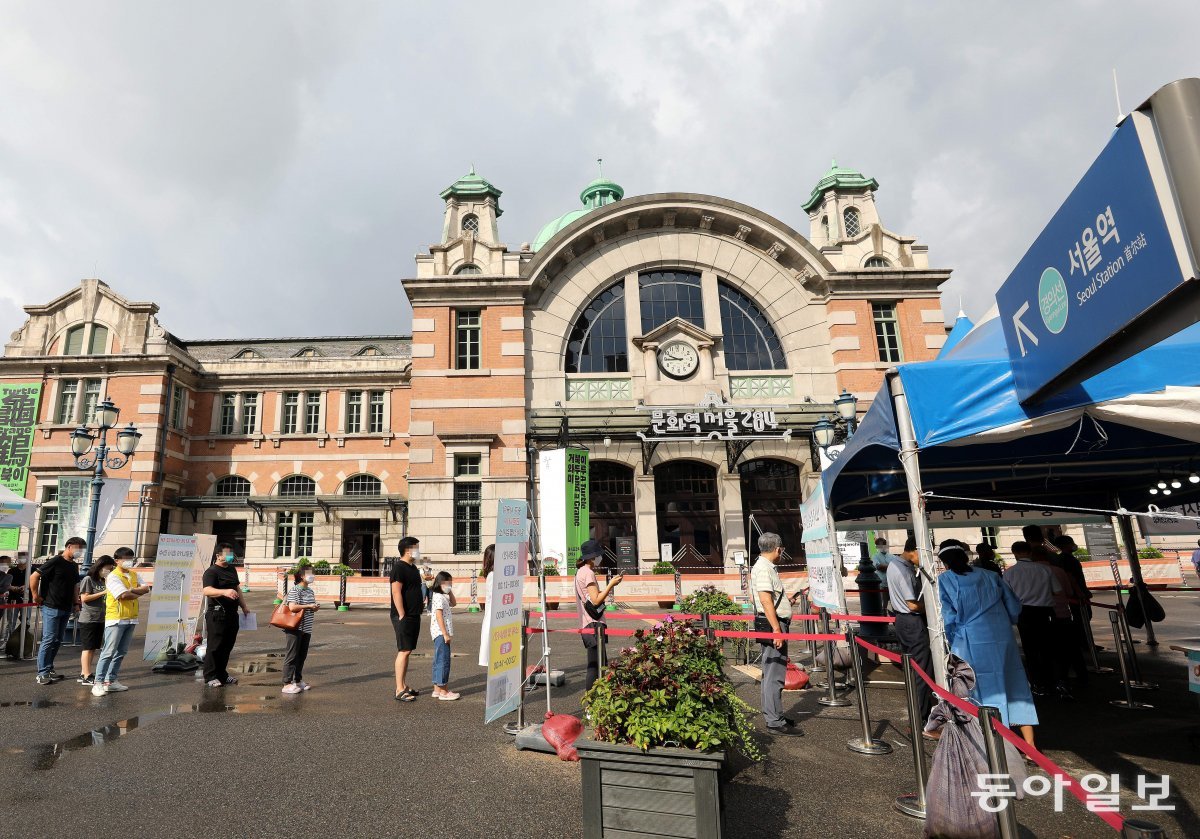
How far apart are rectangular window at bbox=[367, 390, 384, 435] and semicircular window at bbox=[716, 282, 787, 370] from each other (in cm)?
1784

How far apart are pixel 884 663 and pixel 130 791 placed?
1008 cm

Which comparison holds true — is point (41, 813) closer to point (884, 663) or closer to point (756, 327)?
point (884, 663)

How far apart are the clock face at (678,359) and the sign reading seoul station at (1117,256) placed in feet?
65.1

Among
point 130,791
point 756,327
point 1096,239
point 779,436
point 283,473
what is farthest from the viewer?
point 283,473

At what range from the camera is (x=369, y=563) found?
3106 centimetres

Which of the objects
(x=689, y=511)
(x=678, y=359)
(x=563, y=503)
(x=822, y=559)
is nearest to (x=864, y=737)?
(x=822, y=559)

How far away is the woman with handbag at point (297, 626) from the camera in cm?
839

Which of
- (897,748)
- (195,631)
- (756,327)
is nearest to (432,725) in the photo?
(897,748)

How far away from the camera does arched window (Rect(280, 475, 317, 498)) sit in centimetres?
3084

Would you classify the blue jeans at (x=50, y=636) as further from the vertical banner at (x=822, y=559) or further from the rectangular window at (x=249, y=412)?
the rectangular window at (x=249, y=412)

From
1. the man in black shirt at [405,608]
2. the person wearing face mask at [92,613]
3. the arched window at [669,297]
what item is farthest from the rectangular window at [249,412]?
the man in black shirt at [405,608]

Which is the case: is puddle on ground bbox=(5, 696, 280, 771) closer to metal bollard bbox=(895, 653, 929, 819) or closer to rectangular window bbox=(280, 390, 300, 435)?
metal bollard bbox=(895, 653, 929, 819)

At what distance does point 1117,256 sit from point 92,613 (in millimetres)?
11593

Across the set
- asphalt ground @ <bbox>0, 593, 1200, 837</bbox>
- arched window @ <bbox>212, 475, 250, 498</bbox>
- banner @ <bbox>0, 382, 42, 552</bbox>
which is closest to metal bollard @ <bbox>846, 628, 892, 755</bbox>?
asphalt ground @ <bbox>0, 593, 1200, 837</bbox>
